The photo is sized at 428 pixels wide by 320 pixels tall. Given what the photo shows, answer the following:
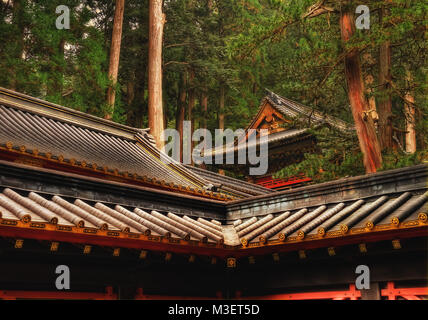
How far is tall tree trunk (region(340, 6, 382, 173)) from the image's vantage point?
416 inches

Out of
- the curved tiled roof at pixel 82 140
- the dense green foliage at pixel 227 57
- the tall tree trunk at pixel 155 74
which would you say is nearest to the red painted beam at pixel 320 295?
the dense green foliage at pixel 227 57

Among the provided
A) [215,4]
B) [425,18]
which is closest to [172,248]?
[425,18]

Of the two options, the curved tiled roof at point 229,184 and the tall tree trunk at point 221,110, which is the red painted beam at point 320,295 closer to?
the curved tiled roof at point 229,184

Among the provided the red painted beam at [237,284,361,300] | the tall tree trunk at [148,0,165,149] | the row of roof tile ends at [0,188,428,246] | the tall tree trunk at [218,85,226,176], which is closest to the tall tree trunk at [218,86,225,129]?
the tall tree trunk at [218,85,226,176]

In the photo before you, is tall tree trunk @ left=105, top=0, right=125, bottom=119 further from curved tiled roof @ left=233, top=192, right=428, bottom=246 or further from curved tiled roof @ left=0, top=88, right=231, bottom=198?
curved tiled roof @ left=233, top=192, right=428, bottom=246

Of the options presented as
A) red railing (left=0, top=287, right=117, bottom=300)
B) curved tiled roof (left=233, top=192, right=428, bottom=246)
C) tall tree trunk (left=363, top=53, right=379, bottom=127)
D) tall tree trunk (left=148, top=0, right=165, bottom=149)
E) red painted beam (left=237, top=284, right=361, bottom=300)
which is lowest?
red painted beam (left=237, top=284, right=361, bottom=300)

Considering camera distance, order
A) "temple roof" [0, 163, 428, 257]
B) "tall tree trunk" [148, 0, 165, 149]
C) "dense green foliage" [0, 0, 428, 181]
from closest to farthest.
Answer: "temple roof" [0, 163, 428, 257] → "dense green foliage" [0, 0, 428, 181] → "tall tree trunk" [148, 0, 165, 149]

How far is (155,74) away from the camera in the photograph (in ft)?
64.8

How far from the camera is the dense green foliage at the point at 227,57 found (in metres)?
10.3

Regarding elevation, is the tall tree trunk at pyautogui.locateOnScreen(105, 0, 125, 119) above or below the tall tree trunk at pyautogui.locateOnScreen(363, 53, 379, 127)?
above

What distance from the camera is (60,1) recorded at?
19.6 m

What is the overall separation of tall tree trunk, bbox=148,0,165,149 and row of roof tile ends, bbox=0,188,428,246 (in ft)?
38.8

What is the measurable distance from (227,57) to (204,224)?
15.8m

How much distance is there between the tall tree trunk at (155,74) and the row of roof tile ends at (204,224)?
1184 cm
